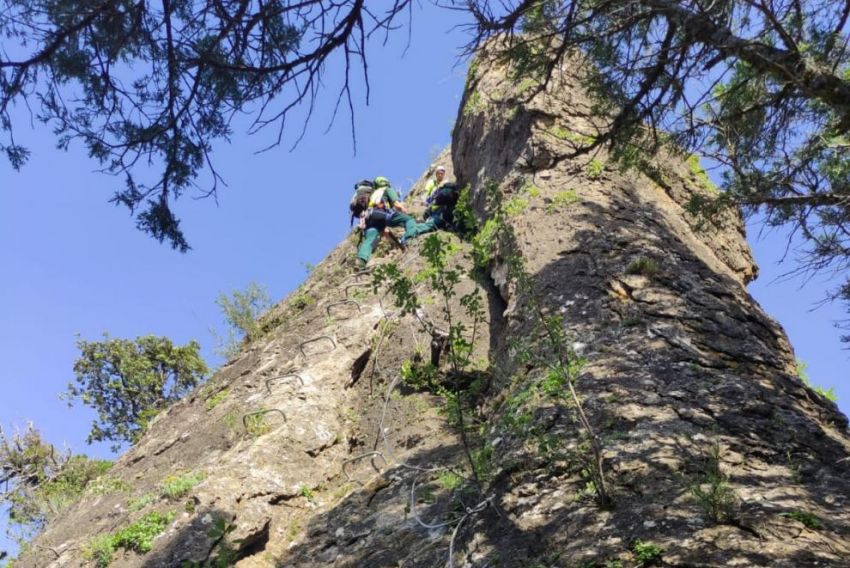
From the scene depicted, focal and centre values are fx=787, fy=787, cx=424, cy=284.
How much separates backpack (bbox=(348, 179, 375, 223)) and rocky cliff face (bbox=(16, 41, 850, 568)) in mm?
2669

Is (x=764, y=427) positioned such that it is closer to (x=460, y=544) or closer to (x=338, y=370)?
(x=460, y=544)

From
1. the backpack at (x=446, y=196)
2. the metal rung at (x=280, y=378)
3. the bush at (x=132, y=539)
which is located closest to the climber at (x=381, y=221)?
the backpack at (x=446, y=196)

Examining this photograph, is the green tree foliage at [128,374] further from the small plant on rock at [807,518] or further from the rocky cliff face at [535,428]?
the small plant on rock at [807,518]

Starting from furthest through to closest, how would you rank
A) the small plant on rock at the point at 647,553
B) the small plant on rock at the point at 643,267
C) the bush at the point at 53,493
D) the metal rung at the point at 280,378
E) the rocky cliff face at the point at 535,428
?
the bush at the point at 53,493 < the metal rung at the point at 280,378 < the small plant on rock at the point at 643,267 < the rocky cliff face at the point at 535,428 < the small plant on rock at the point at 647,553

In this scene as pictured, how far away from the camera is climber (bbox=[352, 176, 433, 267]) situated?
1283cm

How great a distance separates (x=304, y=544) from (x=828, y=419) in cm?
422

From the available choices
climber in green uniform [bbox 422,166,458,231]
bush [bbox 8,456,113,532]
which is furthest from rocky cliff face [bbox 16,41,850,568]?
bush [bbox 8,456,113,532]

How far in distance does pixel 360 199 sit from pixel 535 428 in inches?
361

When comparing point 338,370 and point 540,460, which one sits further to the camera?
point 338,370

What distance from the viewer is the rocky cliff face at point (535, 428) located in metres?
4.47

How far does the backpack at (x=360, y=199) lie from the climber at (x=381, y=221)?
0.19 metres

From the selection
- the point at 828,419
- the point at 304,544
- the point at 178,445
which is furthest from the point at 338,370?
the point at 828,419

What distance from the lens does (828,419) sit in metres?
5.80

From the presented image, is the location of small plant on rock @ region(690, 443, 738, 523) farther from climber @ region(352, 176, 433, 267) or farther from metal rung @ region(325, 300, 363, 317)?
climber @ region(352, 176, 433, 267)
